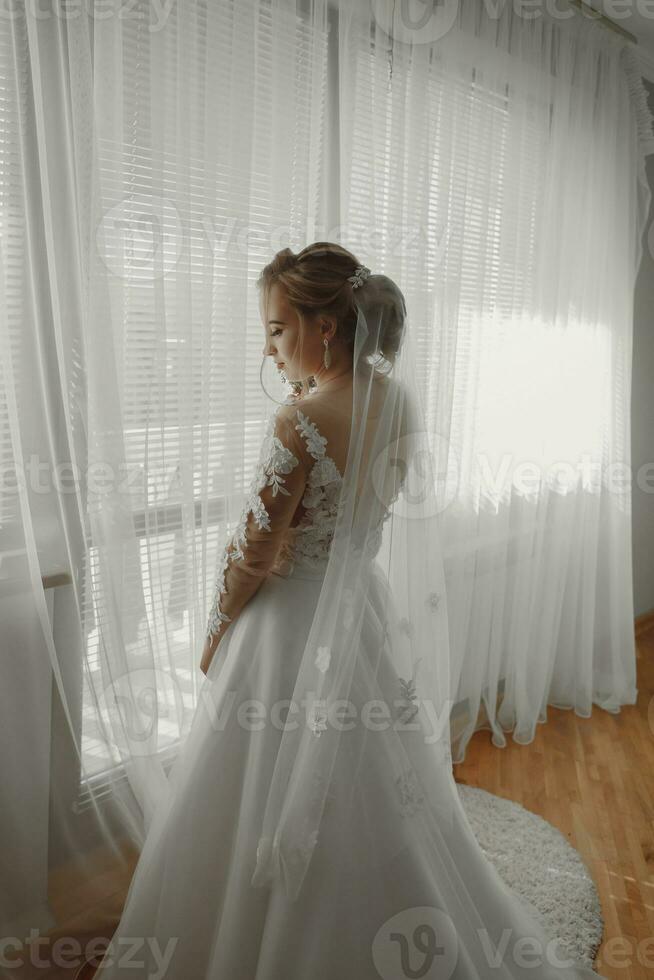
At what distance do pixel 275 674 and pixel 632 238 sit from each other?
2.65 meters

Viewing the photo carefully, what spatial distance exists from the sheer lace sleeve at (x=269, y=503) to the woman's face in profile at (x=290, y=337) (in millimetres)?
120

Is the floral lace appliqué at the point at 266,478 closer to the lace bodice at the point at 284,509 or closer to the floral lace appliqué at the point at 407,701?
the lace bodice at the point at 284,509

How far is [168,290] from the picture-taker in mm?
1754

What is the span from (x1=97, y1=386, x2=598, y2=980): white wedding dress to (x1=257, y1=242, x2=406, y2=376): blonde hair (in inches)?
6.7

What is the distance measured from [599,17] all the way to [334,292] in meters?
2.18

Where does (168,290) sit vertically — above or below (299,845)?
above

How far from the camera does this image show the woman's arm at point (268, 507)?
142 centimetres

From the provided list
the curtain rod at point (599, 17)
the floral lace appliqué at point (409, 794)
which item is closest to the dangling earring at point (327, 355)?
the floral lace appliqué at point (409, 794)

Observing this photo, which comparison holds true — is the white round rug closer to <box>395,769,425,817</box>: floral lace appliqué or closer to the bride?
the bride

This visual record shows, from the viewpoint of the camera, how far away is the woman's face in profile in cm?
151

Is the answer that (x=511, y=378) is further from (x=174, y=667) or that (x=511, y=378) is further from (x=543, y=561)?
(x=174, y=667)

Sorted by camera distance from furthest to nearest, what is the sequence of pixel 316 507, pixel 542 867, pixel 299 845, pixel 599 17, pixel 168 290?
1. pixel 599 17
2. pixel 542 867
3. pixel 168 290
4. pixel 316 507
5. pixel 299 845

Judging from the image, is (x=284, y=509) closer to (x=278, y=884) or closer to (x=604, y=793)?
(x=278, y=884)

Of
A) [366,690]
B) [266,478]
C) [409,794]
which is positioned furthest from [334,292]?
Result: [409,794]
